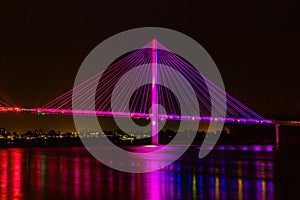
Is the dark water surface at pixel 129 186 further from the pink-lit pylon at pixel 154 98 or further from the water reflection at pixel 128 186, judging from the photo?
the pink-lit pylon at pixel 154 98

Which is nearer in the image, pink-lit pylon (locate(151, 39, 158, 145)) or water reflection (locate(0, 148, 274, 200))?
water reflection (locate(0, 148, 274, 200))

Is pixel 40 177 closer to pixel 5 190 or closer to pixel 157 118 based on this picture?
pixel 5 190

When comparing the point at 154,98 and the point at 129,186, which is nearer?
the point at 129,186

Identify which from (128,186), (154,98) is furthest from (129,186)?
(154,98)

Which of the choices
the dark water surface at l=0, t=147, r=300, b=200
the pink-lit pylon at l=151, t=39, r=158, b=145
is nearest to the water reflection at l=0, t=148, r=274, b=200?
the dark water surface at l=0, t=147, r=300, b=200

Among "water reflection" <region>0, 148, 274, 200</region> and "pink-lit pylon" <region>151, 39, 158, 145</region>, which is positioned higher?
"pink-lit pylon" <region>151, 39, 158, 145</region>

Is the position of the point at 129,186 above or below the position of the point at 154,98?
below

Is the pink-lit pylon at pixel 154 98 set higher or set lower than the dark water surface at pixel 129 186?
higher

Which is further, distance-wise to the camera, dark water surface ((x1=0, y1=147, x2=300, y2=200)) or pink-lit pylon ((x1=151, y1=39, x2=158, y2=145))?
pink-lit pylon ((x1=151, y1=39, x2=158, y2=145))

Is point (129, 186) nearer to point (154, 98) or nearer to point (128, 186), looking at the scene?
point (128, 186)

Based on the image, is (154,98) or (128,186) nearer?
(128,186)

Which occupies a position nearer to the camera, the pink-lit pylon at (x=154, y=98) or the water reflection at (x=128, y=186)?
the water reflection at (x=128, y=186)

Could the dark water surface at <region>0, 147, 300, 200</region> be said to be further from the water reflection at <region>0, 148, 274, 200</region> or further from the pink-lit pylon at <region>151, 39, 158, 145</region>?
the pink-lit pylon at <region>151, 39, 158, 145</region>

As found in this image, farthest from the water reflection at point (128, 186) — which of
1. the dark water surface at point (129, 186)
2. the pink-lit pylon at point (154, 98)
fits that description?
the pink-lit pylon at point (154, 98)
